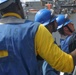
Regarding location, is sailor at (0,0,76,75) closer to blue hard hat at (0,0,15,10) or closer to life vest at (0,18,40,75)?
life vest at (0,18,40,75)

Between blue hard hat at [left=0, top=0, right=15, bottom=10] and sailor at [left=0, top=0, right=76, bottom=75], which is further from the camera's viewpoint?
blue hard hat at [left=0, top=0, right=15, bottom=10]

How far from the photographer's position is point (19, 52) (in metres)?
1.99

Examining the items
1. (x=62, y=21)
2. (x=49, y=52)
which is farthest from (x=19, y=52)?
(x=62, y=21)

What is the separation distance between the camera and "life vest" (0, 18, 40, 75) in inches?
78.0

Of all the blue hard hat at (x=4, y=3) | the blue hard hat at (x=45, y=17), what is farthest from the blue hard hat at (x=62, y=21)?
the blue hard hat at (x=4, y=3)

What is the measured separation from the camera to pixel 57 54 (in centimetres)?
200

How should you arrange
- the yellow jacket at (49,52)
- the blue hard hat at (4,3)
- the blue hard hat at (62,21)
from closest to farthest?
1. the yellow jacket at (49,52)
2. the blue hard hat at (4,3)
3. the blue hard hat at (62,21)

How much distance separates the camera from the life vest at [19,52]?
1982 millimetres

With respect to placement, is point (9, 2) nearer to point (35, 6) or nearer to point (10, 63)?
point (10, 63)

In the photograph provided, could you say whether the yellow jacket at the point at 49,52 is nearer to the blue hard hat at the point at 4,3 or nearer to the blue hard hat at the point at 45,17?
the blue hard hat at the point at 4,3

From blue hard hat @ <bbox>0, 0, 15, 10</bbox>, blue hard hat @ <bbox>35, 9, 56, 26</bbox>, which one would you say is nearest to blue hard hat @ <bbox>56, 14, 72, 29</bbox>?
blue hard hat @ <bbox>35, 9, 56, 26</bbox>

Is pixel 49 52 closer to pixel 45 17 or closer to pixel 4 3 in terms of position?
pixel 4 3

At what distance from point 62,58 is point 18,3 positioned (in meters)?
0.57

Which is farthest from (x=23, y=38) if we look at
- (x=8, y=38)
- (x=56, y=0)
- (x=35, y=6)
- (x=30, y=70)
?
(x=35, y=6)
